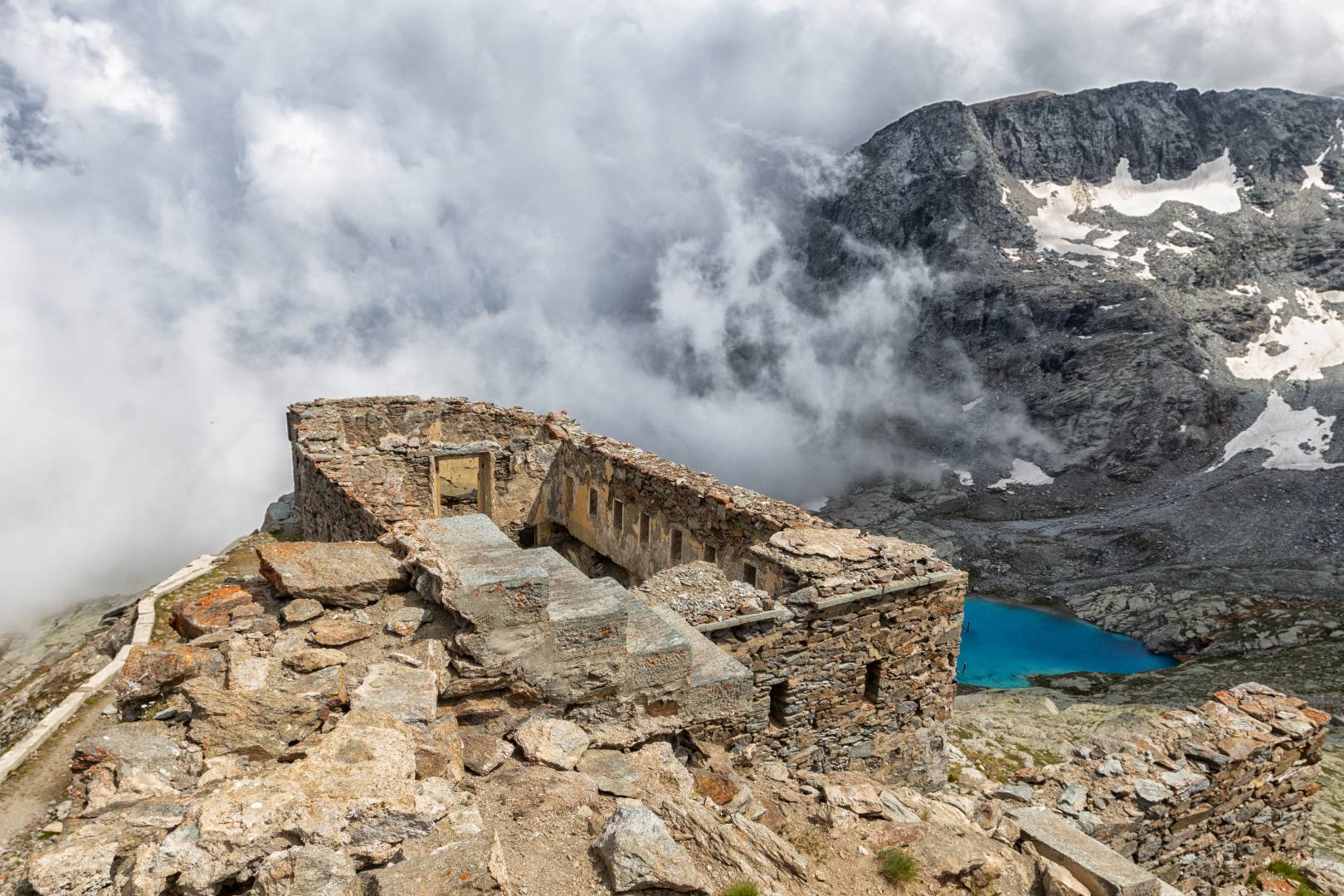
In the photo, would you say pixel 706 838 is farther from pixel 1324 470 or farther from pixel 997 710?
pixel 1324 470

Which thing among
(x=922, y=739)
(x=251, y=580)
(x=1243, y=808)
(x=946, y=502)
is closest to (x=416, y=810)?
(x=251, y=580)

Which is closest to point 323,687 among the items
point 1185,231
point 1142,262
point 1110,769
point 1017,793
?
point 1017,793

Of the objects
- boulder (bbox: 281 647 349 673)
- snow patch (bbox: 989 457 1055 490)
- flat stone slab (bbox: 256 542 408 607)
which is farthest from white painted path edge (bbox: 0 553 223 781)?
snow patch (bbox: 989 457 1055 490)

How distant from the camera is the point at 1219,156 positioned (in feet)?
331

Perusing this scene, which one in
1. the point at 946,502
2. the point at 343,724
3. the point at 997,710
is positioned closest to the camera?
the point at 343,724

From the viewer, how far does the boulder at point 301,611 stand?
6.30 m

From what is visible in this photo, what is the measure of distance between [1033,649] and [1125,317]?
5609 centimetres

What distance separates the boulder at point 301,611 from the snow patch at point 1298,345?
10060 centimetres

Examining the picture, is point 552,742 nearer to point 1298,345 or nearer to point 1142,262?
point 1298,345

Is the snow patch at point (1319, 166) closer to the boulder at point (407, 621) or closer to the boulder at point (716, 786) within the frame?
the boulder at point (716, 786)

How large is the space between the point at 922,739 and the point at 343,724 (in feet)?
27.1

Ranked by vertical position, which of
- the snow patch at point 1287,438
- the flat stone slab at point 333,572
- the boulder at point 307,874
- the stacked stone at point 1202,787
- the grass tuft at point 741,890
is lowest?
the snow patch at point 1287,438

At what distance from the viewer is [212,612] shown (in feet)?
21.3

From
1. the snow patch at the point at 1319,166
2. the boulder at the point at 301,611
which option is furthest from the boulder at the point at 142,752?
the snow patch at the point at 1319,166
